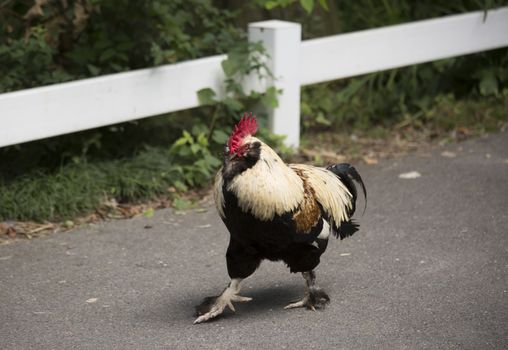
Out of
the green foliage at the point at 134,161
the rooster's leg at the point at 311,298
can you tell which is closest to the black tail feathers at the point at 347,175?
the rooster's leg at the point at 311,298

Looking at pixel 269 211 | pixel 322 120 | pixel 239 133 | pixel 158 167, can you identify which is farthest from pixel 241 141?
pixel 322 120

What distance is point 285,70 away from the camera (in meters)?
7.94

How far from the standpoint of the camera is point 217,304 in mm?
5266

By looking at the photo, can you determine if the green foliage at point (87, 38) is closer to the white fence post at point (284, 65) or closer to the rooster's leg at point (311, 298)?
the white fence post at point (284, 65)

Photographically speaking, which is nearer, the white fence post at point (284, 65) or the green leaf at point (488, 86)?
the white fence post at point (284, 65)

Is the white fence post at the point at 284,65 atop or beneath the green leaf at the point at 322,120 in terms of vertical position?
atop

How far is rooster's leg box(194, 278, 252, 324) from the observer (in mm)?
5227

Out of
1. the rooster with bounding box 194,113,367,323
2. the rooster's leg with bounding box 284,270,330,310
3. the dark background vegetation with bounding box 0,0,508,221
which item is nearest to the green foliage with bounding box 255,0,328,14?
the dark background vegetation with bounding box 0,0,508,221

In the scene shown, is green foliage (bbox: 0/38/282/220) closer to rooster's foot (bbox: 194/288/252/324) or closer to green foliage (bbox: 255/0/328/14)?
green foliage (bbox: 255/0/328/14)

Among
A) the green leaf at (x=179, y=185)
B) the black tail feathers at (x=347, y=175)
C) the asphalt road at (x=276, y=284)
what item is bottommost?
the asphalt road at (x=276, y=284)

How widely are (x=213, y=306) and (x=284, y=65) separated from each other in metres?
3.19

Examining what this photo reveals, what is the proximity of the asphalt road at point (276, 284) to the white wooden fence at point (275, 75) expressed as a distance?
874mm

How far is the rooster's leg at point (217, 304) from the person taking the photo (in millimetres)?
5227

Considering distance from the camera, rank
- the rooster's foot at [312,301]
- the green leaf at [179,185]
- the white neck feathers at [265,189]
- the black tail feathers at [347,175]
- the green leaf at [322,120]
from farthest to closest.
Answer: the green leaf at [322,120]
the green leaf at [179,185]
the black tail feathers at [347,175]
the rooster's foot at [312,301]
the white neck feathers at [265,189]
